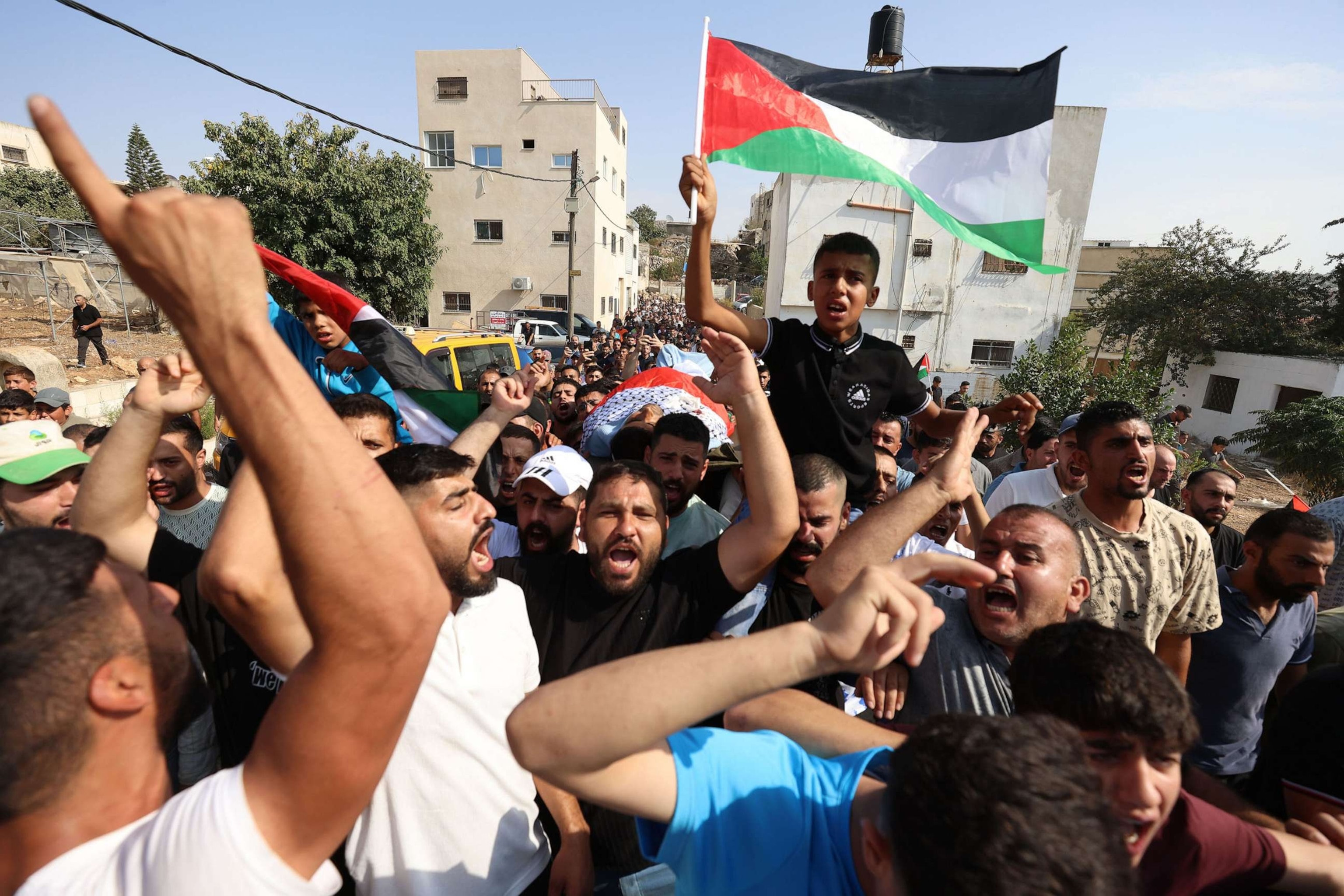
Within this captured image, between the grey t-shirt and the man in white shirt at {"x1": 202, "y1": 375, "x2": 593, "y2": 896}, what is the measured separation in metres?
1.15

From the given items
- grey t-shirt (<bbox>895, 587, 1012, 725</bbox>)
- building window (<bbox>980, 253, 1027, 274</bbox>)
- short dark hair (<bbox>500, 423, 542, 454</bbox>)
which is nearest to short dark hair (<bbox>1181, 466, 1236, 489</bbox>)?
grey t-shirt (<bbox>895, 587, 1012, 725</bbox>)

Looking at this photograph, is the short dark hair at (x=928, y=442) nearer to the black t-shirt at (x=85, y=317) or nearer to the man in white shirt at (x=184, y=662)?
the man in white shirt at (x=184, y=662)

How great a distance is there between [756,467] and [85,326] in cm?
1626

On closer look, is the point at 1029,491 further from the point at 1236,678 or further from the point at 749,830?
the point at 749,830

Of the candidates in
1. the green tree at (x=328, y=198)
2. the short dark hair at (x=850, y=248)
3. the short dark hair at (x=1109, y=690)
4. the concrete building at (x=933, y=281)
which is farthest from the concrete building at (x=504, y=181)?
the short dark hair at (x=1109, y=690)

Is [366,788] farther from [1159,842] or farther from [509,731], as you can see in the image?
[1159,842]

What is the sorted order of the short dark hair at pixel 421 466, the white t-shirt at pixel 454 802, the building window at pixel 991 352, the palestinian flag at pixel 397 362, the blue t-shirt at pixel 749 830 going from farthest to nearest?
1. the building window at pixel 991 352
2. the palestinian flag at pixel 397 362
3. the short dark hair at pixel 421 466
4. the white t-shirt at pixel 454 802
5. the blue t-shirt at pixel 749 830

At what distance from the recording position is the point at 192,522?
3.21m

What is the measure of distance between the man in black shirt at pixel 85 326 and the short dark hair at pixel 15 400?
9533mm

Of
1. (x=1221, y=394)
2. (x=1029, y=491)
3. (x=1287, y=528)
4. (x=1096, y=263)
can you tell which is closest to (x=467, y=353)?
(x=1029, y=491)

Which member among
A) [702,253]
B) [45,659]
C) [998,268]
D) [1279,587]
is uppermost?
[998,268]

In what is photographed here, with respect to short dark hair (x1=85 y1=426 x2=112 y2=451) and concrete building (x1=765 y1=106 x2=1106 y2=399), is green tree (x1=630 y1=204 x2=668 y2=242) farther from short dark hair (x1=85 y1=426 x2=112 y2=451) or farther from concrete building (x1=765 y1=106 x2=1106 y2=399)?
short dark hair (x1=85 y1=426 x2=112 y2=451)

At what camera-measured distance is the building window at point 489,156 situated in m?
28.2

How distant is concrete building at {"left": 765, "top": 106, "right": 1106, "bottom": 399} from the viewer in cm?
2202
